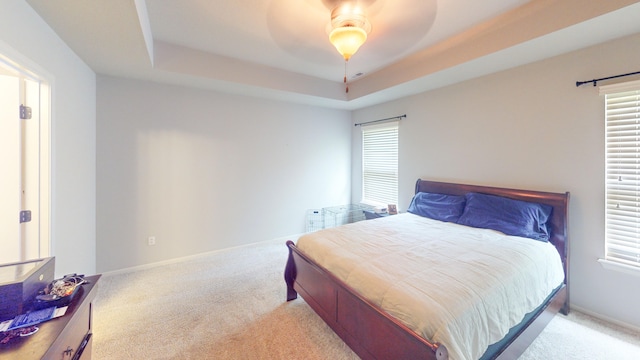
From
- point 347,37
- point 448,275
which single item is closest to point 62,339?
point 448,275

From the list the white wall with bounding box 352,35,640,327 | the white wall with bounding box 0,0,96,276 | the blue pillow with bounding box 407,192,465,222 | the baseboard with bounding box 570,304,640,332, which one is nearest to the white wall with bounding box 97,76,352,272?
the white wall with bounding box 0,0,96,276

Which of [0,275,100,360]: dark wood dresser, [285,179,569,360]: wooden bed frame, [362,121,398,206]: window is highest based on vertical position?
[362,121,398,206]: window

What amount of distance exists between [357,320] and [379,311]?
0.26 meters

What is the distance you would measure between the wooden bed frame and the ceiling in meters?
1.49

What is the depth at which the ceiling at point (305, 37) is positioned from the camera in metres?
1.93

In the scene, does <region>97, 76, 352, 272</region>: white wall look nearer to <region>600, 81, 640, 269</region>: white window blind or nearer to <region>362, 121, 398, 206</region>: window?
<region>362, 121, 398, 206</region>: window

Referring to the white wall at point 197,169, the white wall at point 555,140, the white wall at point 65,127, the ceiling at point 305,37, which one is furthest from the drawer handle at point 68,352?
the white wall at point 555,140

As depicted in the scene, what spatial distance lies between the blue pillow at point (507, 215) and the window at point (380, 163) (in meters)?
1.47

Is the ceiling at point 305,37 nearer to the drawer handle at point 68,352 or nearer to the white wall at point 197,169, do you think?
the white wall at point 197,169

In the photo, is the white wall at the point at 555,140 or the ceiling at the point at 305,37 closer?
the ceiling at the point at 305,37

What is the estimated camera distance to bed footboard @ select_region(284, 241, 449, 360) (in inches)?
50.8

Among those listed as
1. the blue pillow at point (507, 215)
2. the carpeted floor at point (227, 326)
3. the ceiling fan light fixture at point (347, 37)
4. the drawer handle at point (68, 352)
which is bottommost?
the carpeted floor at point (227, 326)

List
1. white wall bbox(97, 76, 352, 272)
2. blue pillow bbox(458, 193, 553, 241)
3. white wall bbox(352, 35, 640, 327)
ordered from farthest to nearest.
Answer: white wall bbox(97, 76, 352, 272) → blue pillow bbox(458, 193, 553, 241) → white wall bbox(352, 35, 640, 327)

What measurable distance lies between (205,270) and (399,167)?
3323 millimetres
